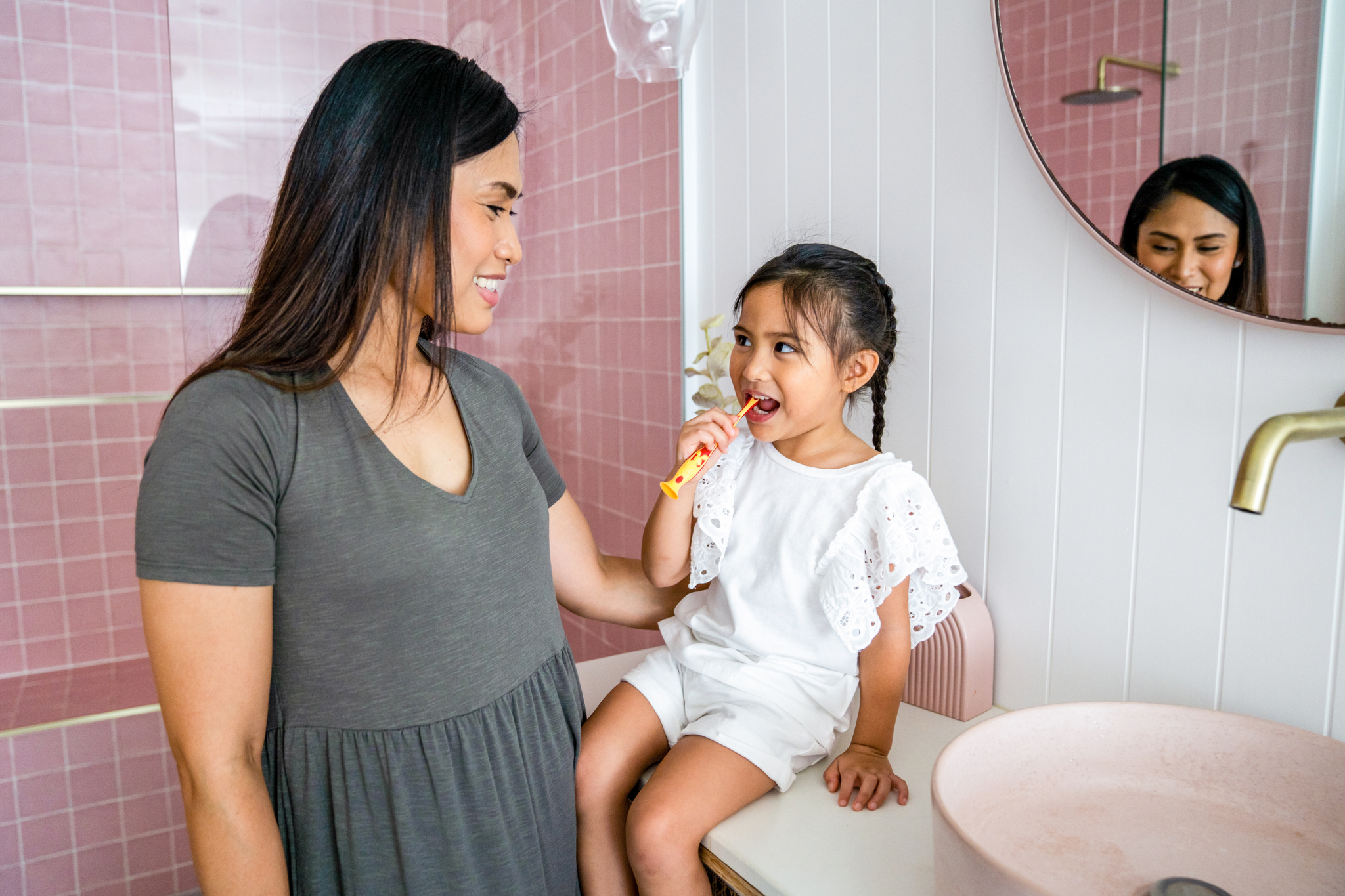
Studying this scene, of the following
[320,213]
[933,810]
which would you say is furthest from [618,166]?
[933,810]

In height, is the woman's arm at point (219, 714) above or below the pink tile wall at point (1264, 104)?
below

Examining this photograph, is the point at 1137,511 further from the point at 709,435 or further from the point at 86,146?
the point at 86,146

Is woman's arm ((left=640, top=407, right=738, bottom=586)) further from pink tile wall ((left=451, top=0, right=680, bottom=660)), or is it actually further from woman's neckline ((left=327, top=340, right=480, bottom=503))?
pink tile wall ((left=451, top=0, right=680, bottom=660))

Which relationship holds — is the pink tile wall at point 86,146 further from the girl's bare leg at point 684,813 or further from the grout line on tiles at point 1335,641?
the grout line on tiles at point 1335,641

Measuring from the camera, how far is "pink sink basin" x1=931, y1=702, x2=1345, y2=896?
0.72 metres

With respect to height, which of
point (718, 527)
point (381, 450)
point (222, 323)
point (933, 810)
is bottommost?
point (933, 810)

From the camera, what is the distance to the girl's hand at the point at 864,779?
3.15 ft

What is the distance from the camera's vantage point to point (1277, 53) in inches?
33.2

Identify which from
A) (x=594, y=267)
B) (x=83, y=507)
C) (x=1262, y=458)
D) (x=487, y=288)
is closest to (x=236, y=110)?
(x=594, y=267)

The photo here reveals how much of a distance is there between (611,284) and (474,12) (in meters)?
0.66

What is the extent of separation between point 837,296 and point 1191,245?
0.39 m

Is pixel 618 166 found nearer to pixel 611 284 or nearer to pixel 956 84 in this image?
pixel 611 284

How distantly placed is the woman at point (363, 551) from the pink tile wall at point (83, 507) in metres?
1.14

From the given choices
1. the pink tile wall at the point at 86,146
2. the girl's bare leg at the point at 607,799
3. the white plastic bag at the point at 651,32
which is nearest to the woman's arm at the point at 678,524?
the girl's bare leg at the point at 607,799
